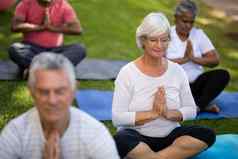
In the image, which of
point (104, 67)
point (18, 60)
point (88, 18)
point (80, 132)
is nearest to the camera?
point (80, 132)

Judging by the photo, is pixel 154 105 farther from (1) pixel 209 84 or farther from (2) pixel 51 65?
(1) pixel 209 84

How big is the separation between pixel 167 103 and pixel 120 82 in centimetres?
33

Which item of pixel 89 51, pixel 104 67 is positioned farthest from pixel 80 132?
pixel 89 51

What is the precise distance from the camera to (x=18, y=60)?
478cm

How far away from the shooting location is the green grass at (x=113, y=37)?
434cm

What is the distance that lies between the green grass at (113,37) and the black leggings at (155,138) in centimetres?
75

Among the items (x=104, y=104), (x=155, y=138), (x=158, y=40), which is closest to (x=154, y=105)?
(x=155, y=138)

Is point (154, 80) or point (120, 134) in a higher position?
point (154, 80)

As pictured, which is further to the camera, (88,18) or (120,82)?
(88,18)

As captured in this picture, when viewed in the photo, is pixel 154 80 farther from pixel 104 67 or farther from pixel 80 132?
pixel 104 67

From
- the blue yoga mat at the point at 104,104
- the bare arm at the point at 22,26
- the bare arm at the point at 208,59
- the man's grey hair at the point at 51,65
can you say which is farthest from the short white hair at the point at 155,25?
the bare arm at the point at 22,26

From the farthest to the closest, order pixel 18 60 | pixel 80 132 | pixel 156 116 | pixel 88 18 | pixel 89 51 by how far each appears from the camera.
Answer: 1. pixel 88 18
2. pixel 89 51
3. pixel 18 60
4. pixel 156 116
5. pixel 80 132

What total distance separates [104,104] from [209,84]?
2.96ft

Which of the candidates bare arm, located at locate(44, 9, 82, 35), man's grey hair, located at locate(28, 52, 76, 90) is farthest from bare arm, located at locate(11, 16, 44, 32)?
man's grey hair, located at locate(28, 52, 76, 90)
